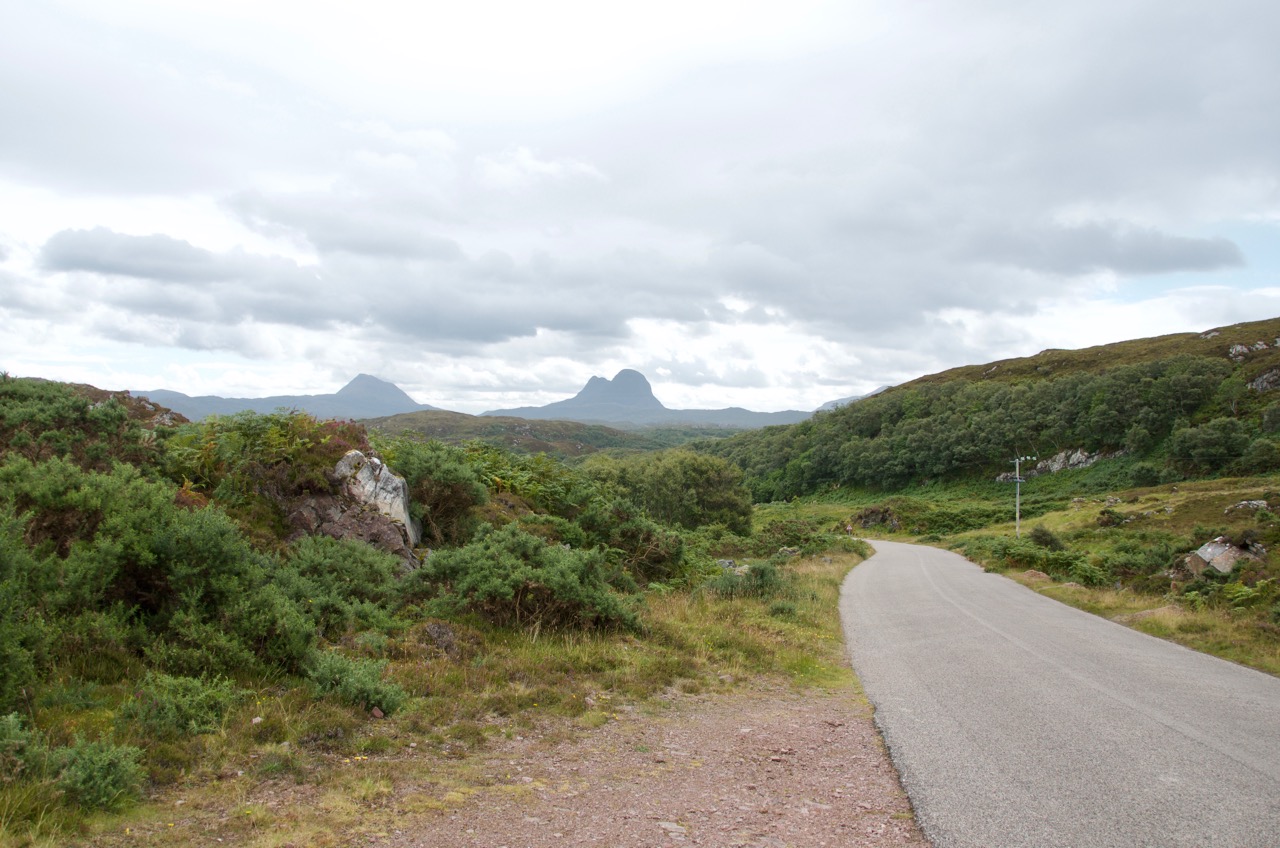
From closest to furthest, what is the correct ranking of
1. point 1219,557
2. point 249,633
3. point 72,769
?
point 72,769 → point 249,633 → point 1219,557

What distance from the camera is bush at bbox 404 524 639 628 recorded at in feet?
31.2

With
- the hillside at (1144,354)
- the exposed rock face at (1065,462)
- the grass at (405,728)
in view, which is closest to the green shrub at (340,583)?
the grass at (405,728)

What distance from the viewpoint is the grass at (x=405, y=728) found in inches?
169

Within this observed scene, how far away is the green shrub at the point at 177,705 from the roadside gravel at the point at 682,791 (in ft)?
6.02

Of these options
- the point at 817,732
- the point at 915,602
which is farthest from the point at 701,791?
the point at 915,602

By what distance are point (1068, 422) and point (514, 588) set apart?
128 metres

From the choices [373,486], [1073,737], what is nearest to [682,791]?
[1073,737]

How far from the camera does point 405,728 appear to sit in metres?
6.14

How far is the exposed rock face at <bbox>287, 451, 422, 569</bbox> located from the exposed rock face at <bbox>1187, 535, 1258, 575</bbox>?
22903 millimetres

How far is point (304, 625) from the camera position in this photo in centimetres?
675

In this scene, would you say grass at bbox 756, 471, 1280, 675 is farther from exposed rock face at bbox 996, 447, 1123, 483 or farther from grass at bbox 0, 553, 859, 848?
grass at bbox 0, 553, 859, 848

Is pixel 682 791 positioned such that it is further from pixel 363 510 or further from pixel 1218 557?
pixel 1218 557

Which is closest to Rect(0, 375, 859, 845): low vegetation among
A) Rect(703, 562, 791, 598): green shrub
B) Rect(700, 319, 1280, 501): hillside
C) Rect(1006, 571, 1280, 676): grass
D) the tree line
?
Rect(703, 562, 791, 598): green shrub

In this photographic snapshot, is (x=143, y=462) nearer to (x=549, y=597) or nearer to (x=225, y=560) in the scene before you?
(x=225, y=560)
